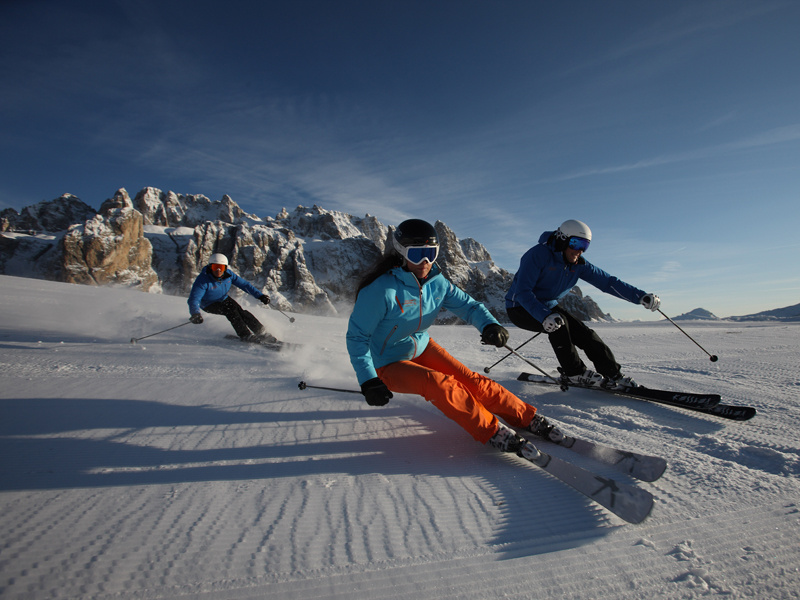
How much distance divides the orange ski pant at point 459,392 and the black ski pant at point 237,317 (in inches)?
191

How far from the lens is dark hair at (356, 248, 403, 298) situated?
2.62m

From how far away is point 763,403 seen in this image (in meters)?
3.07

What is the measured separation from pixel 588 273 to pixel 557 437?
8.72 feet

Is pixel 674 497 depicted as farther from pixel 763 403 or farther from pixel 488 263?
pixel 488 263

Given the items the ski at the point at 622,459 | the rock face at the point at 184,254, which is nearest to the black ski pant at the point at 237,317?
the ski at the point at 622,459

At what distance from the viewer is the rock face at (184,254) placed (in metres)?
57.4

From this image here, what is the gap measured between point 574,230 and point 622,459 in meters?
2.62

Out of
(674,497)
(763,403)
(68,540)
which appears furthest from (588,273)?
(68,540)

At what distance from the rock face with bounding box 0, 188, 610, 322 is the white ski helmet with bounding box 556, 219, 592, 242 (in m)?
44.3

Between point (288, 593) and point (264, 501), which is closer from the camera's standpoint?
point (288, 593)

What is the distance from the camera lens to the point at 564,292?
4398mm

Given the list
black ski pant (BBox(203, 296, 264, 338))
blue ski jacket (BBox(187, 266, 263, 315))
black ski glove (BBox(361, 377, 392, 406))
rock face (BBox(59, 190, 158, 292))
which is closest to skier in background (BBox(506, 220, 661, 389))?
black ski glove (BBox(361, 377, 392, 406))

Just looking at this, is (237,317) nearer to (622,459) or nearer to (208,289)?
(208,289)

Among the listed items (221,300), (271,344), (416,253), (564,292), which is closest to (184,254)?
(221,300)
